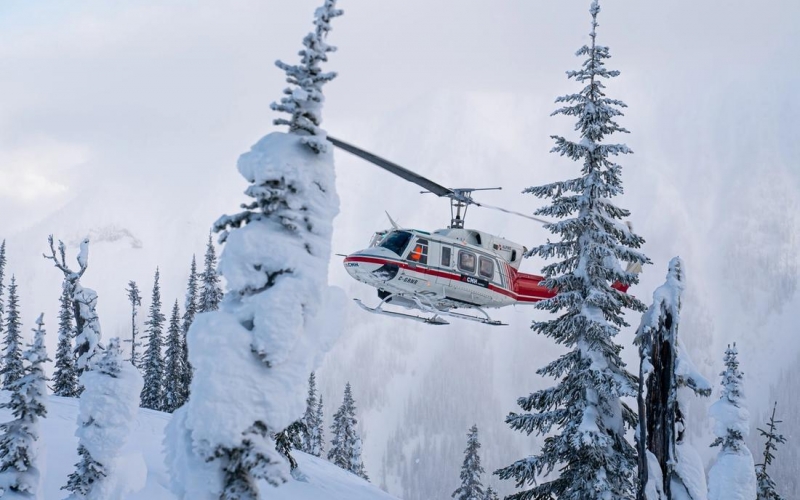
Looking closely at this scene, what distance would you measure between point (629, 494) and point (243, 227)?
11443mm

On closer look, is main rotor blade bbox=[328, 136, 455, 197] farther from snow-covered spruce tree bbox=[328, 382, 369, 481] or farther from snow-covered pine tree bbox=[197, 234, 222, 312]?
snow-covered spruce tree bbox=[328, 382, 369, 481]

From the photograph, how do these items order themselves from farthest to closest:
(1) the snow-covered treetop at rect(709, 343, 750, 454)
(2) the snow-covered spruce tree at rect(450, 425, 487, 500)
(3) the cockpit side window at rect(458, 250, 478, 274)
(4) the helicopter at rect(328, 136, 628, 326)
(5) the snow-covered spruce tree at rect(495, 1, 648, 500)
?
(2) the snow-covered spruce tree at rect(450, 425, 487, 500), (3) the cockpit side window at rect(458, 250, 478, 274), (4) the helicopter at rect(328, 136, 628, 326), (1) the snow-covered treetop at rect(709, 343, 750, 454), (5) the snow-covered spruce tree at rect(495, 1, 648, 500)

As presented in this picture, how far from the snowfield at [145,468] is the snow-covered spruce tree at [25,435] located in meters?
0.40

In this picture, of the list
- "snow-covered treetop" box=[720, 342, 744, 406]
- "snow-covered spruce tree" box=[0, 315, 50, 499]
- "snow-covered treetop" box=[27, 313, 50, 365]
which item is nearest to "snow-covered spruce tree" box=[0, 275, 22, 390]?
"snow-covered spruce tree" box=[0, 315, 50, 499]

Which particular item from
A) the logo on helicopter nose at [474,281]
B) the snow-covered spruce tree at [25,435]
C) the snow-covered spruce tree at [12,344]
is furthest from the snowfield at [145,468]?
the logo on helicopter nose at [474,281]

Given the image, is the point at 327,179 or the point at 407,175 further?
the point at 407,175

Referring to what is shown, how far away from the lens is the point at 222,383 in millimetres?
8953

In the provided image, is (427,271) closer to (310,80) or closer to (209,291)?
(310,80)

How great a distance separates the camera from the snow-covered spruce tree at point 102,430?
55.1 feet

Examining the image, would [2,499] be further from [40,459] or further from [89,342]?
[89,342]

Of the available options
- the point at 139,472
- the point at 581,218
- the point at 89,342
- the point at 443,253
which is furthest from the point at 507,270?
the point at 89,342

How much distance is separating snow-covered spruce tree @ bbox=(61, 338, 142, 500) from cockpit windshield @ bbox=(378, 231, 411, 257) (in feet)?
33.7

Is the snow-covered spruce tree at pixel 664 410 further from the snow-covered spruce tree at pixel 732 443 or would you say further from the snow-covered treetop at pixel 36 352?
the snow-covered treetop at pixel 36 352

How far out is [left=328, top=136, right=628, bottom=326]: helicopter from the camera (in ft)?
79.9
